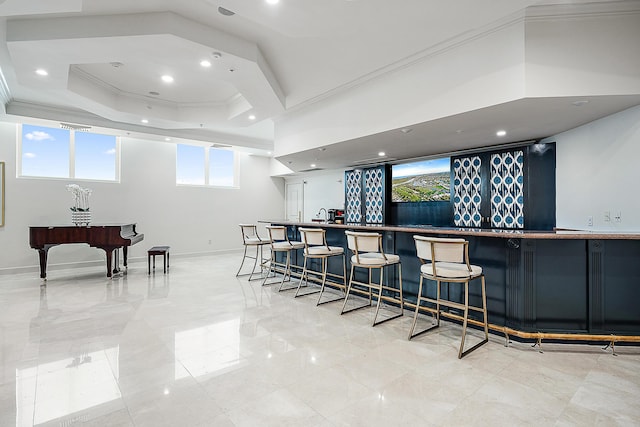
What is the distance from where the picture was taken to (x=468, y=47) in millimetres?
3146

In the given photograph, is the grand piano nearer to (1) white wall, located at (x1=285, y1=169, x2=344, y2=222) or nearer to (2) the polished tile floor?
(2) the polished tile floor

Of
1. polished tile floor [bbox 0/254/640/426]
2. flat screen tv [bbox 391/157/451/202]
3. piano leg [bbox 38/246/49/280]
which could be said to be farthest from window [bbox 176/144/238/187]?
polished tile floor [bbox 0/254/640/426]

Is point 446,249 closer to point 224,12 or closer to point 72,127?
point 224,12

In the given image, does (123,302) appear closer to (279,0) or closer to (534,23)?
(279,0)

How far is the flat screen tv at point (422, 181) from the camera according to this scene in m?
5.66

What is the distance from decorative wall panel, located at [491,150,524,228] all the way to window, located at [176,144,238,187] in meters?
6.81

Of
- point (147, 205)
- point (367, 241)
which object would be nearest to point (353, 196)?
point (367, 241)

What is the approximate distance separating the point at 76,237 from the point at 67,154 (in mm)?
2553

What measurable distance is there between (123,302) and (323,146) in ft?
12.0

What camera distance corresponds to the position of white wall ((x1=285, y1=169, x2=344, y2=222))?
8.12 metres

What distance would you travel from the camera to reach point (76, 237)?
5.31m

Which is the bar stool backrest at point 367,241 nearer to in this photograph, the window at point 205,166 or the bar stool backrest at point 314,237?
the bar stool backrest at point 314,237

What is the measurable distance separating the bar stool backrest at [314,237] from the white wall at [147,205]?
5.06 metres

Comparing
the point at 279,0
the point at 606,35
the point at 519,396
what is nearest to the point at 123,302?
the point at 279,0
